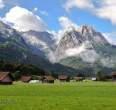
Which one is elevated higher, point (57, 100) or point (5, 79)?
point (5, 79)

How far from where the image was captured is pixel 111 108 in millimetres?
37156

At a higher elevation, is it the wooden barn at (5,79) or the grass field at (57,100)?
the wooden barn at (5,79)

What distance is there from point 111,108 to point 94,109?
6.31ft

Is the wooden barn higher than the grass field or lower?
higher

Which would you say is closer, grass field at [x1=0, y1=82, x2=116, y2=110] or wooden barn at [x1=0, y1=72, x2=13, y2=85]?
grass field at [x1=0, y1=82, x2=116, y2=110]

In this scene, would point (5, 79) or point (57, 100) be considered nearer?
point (57, 100)

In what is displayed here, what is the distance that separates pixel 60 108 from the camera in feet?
123

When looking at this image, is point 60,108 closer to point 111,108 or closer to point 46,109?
point 46,109

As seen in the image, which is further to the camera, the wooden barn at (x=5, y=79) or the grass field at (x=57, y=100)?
the wooden barn at (x=5, y=79)

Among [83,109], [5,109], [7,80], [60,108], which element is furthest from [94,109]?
[7,80]

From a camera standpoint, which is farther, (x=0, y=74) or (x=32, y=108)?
(x=0, y=74)

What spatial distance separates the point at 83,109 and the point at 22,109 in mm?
5909

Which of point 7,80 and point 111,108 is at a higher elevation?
point 7,80

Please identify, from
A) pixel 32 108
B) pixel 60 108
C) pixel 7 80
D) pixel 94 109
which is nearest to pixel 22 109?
pixel 32 108
